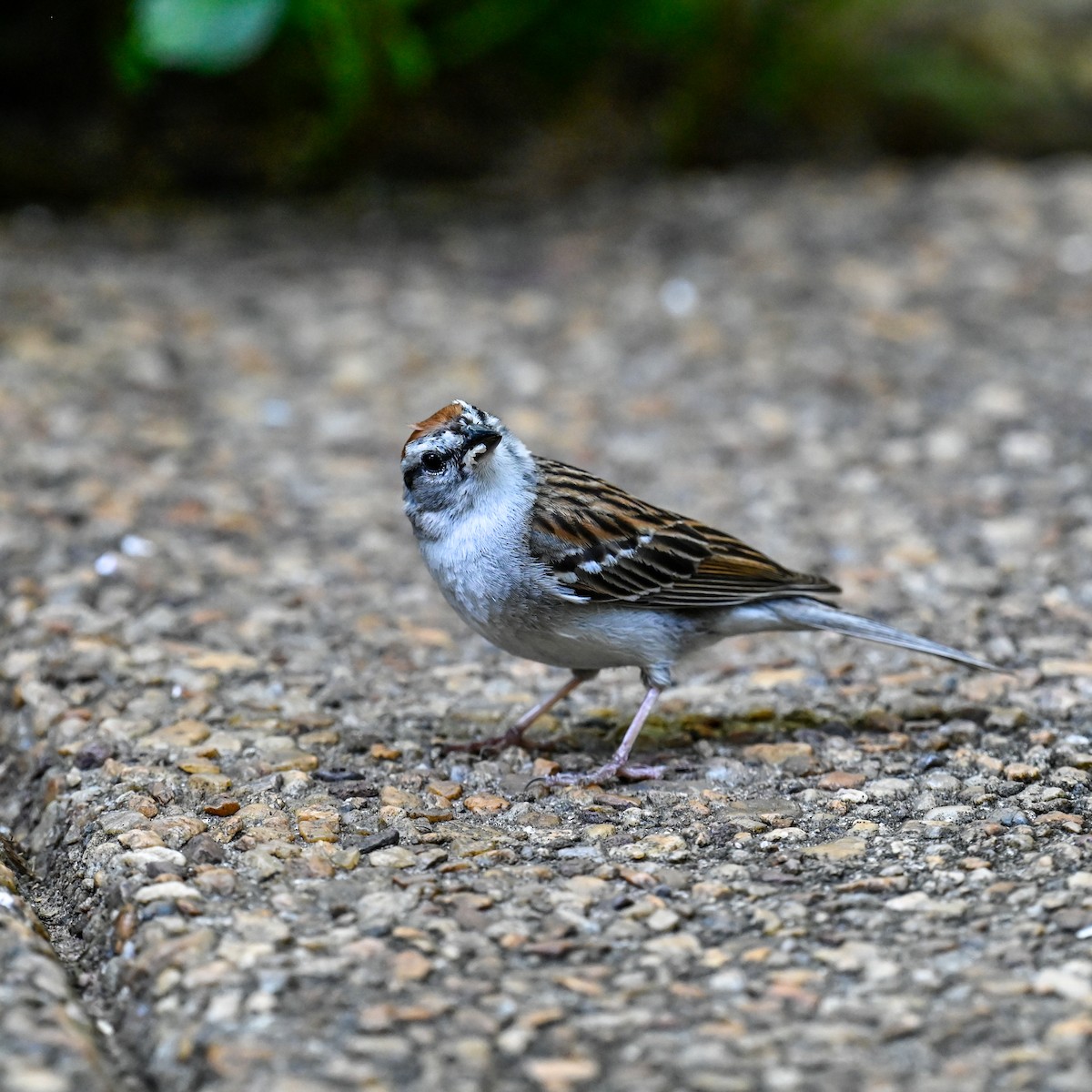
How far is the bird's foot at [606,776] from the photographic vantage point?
14.0 ft

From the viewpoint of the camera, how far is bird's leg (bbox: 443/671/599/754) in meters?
4.49

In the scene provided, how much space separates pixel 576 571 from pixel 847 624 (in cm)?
90

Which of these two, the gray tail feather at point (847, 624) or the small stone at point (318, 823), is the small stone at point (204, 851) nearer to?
the small stone at point (318, 823)

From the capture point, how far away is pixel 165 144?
9492 millimetres

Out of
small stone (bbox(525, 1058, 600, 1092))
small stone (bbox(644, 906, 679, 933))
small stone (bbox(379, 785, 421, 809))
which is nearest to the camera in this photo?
small stone (bbox(525, 1058, 600, 1092))

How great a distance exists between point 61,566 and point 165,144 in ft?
15.8

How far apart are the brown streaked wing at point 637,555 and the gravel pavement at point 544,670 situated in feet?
1.64

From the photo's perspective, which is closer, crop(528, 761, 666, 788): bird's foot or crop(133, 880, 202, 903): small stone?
crop(133, 880, 202, 903): small stone

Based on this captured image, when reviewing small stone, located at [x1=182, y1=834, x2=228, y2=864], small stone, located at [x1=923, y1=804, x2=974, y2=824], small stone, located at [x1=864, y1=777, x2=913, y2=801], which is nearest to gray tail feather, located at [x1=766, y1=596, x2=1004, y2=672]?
small stone, located at [x1=864, y1=777, x2=913, y2=801]

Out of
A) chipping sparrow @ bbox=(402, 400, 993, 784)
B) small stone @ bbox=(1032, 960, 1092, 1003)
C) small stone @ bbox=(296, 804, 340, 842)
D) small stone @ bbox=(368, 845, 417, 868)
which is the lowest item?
small stone @ bbox=(1032, 960, 1092, 1003)

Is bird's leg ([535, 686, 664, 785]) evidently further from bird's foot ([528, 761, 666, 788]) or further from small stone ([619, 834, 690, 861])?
small stone ([619, 834, 690, 861])

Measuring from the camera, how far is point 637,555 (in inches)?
174

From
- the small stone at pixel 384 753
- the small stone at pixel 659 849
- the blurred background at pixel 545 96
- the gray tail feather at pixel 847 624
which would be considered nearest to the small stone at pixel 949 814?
the gray tail feather at pixel 847 624

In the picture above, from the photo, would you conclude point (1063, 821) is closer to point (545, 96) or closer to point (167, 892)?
point (167, 892)
